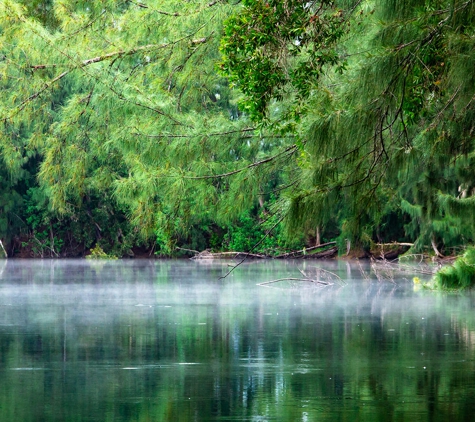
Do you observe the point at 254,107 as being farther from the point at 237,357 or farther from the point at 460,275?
the point at 460,275

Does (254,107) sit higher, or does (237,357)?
(254,107)

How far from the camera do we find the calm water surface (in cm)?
719

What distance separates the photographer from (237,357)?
9875 mm

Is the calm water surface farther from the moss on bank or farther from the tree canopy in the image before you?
the tree canopy

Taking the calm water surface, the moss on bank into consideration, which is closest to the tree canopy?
the moss on bank

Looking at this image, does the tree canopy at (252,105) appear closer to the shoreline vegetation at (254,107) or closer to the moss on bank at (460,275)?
the shoreline vegetation at (254,107)

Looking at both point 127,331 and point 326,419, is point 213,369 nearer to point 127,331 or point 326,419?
point 326,419

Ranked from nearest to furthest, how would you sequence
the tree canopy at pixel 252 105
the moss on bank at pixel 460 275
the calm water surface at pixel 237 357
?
the calm water surface at pixel 237 357, the tree canopy at pixel 252 105, the moss on bank at pixel 460 275

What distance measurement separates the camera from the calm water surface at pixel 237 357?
7.19 metres

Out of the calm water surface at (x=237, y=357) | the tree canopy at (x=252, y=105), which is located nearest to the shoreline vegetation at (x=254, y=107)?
the tree canopy at (x=252, y=105)

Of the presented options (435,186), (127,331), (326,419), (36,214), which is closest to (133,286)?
(435,186)

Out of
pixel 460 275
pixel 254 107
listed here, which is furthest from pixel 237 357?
pixel 460 275

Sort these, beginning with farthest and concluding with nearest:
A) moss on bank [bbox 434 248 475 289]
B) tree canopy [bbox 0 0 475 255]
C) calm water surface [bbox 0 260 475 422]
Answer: moss on bank [bbox 434 248 475 289] < tree canopy [bbox 0 0 475 255] < calm water surface [bbox 0 260 475 422]

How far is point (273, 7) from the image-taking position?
30.9 ft
